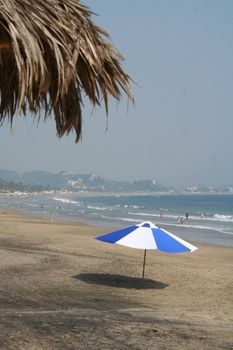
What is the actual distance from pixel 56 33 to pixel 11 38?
0.46m

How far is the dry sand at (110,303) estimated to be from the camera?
6257 mm

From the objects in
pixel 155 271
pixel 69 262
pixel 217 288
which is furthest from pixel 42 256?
pixel 217 288

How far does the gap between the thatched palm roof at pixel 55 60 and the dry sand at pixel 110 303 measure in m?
2.56

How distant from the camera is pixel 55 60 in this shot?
14.0 feet

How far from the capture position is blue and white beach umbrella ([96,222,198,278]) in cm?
1017

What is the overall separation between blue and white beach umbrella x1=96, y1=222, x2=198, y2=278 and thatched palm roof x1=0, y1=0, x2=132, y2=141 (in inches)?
213

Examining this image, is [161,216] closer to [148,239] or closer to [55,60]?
[148,239]

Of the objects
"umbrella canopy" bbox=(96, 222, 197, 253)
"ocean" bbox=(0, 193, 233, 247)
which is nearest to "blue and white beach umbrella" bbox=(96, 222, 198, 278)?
"umbrella canopy" bbox=(96, 222, 197, 253)

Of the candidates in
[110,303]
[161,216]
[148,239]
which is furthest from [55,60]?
[161,216]

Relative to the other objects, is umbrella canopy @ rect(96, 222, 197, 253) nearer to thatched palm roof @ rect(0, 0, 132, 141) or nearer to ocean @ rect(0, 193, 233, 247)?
thatched palm roof @ rect(0, 0, 132, 141)

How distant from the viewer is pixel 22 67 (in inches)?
157

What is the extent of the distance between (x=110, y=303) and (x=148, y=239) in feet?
5.64

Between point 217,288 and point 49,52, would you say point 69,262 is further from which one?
point 49,52

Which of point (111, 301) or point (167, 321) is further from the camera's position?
point (111, 301)
